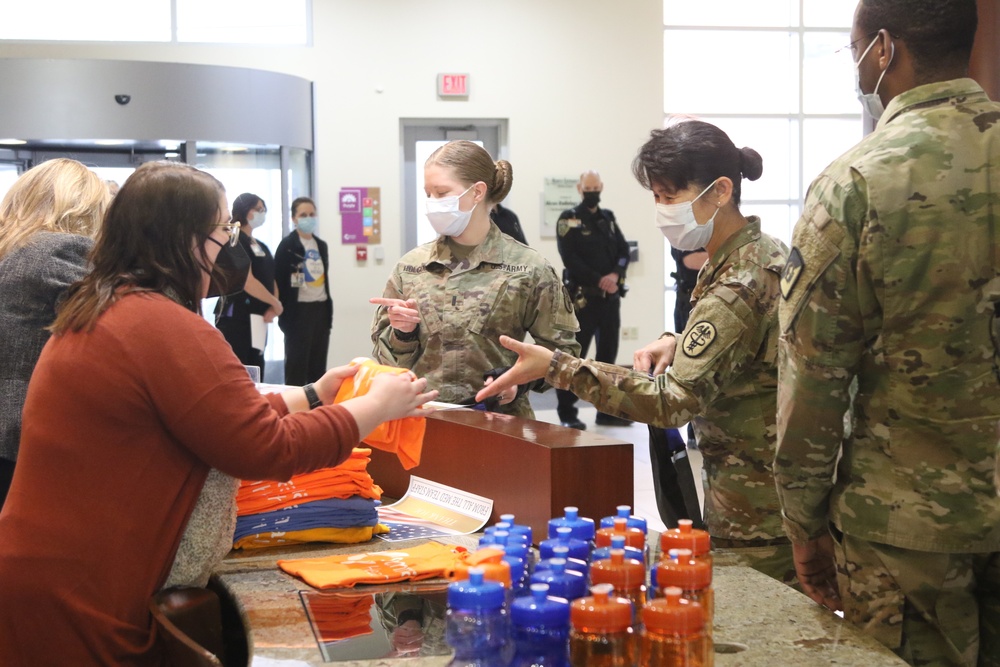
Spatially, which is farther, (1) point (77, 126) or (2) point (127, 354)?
(1) point (77, 126)

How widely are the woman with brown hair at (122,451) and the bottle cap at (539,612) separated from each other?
59 cm

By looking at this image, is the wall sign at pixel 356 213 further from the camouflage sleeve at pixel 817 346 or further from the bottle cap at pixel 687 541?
the bottle cap at pixel 687 541

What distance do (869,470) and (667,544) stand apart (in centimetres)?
41

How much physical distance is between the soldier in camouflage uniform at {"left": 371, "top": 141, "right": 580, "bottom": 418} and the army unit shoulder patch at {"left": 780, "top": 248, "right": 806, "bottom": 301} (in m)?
1.27

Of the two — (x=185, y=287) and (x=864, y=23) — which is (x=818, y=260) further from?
(x=185, y=287)

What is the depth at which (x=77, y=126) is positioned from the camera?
797cm

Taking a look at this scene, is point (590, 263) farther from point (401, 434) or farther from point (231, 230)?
point (231, 230)

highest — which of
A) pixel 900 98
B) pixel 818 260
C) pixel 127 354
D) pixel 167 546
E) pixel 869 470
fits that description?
pixel 900 98

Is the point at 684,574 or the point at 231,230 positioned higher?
the point at 231,230

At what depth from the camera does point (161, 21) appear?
950 cm

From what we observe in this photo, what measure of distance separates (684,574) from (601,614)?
0.56ft

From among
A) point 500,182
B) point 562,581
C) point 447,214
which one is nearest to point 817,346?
point 562,581

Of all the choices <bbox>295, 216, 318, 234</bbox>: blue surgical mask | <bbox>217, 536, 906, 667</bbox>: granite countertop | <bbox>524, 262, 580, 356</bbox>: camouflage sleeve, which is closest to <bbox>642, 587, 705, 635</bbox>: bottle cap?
<bbox>217, 536, 906, 667</bbox>: granite countertop

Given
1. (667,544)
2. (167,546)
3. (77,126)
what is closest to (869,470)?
(667,544)
